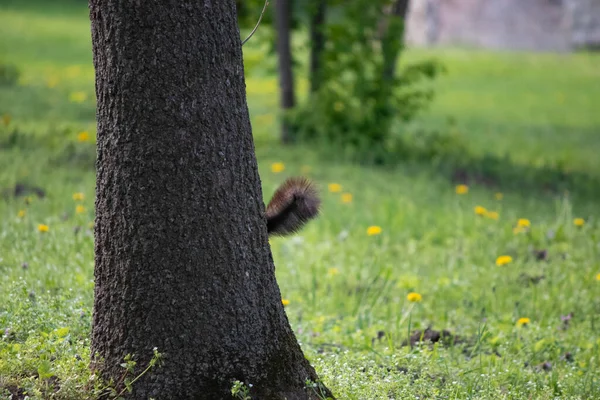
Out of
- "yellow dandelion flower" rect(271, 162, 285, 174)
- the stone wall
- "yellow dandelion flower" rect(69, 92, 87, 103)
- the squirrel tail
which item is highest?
the stone wall

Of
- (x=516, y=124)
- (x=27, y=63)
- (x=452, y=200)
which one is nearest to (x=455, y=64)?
(x=516, y=124)

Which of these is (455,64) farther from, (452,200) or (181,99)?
(181,99)

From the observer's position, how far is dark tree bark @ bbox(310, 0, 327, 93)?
8.59 metres

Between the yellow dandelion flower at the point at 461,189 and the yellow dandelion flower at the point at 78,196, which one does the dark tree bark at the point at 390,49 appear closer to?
the yellow dandelion flower at the point at 461,189

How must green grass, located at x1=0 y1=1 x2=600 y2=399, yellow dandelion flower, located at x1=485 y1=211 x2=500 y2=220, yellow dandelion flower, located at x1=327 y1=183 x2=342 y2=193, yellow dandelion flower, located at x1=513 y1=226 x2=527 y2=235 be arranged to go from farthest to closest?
yellow dandelion flower, located at x1=327 y1=183 x2=342 y2=193
yellow dandelion flower, located at x1=485 y1=211 x2=500 y2=220
yellow dandelion flower, located at x1=513 y1=226 x2=527 y2=235
green grass, located at x1=0 y1=1 x2=600 y2=399

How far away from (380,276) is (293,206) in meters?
2.08

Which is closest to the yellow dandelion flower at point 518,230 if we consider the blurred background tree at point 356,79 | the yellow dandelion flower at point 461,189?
the yellow dandelion flower at point 461,189

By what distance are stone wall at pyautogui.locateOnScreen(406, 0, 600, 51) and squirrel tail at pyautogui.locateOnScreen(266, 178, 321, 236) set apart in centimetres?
2253

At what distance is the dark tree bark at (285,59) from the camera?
854 centimetres

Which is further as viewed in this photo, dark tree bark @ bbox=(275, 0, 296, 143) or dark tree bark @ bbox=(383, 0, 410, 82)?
dark tree bark @ bbox=(275, 0, 296, 143)

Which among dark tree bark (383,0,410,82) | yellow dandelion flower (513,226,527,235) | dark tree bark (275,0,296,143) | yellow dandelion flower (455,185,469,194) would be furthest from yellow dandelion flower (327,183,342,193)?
dark tree bark (275,0,296,143)

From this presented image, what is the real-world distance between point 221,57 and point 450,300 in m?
2.60

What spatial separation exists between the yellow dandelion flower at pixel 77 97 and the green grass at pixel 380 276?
280 millimetres

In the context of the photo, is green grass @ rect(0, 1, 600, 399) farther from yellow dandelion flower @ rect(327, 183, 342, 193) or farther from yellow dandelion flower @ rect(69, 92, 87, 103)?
yellow dandelion flower @ rect(69, 92, 87, 103)
